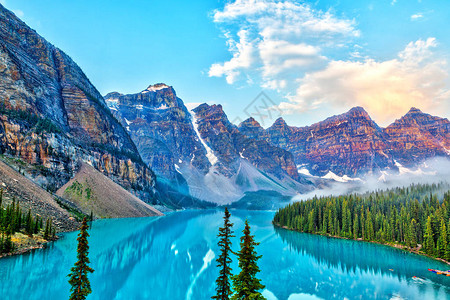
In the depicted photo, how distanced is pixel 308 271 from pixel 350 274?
6.75m

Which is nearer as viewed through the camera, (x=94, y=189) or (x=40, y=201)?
(x=40, y=201)

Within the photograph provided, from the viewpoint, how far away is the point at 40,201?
2840 inches

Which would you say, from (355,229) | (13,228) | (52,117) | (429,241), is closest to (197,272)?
(13,228)

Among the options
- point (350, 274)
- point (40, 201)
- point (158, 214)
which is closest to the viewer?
point (350, 274)

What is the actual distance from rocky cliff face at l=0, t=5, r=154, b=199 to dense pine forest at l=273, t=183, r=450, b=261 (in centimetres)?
9601

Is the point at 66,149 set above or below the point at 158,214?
above

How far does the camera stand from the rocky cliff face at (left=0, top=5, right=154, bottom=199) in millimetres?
108625

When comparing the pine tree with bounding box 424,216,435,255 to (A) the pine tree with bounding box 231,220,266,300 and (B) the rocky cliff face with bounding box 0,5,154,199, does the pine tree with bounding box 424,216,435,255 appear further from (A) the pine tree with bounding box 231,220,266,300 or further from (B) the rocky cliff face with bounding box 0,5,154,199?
(B) the rocky cliff face with bounding box 0,5,154,199

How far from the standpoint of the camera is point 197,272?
46.6 metres

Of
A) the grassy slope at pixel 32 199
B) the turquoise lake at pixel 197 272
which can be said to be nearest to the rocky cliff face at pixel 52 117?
the grassy slope at pixel 32 199

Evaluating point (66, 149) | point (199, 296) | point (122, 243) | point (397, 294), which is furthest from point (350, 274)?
point (66, 149)

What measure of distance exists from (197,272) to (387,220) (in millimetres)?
63500

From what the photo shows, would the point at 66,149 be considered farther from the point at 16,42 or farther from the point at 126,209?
the point at 16,42

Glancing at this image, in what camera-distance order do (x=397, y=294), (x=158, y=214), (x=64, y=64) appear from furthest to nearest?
Answer: (x=64, y=64) < (x=158, y=214) < (x=397, y=294)
